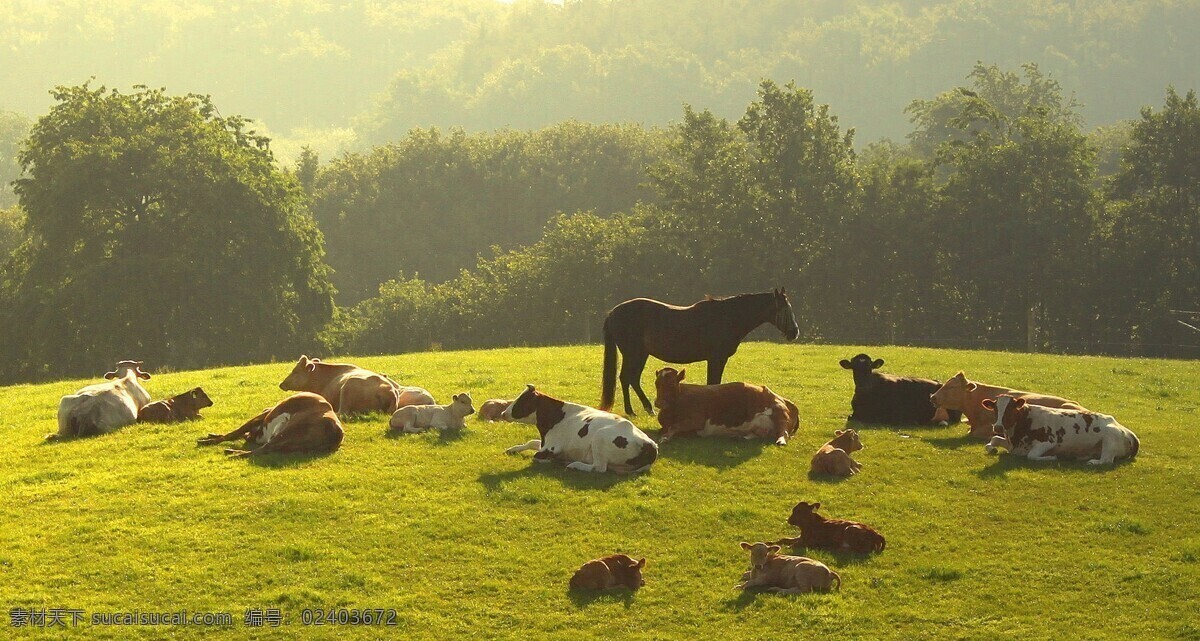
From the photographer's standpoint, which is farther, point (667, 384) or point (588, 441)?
point (667, 384)

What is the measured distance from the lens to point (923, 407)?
2170 cm

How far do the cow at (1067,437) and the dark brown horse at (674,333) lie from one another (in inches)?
176

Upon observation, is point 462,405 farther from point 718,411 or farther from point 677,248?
point 677,248

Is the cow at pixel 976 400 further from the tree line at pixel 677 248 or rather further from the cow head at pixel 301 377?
the tree line at pixel 677 248

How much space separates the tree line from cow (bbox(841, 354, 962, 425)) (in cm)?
2660

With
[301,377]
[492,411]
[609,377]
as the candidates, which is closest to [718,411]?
[609,377]

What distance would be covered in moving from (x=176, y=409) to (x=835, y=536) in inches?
452

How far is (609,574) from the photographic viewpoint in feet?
43.4

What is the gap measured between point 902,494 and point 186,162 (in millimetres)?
42059

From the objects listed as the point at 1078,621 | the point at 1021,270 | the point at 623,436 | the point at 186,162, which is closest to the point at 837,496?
the point at 623,436

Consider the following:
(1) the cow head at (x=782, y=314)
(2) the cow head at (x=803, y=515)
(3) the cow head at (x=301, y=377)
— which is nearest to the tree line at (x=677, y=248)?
(3) the cow head at (x=301, y=377)

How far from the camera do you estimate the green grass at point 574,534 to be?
1280cm

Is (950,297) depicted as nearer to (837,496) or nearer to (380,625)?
(837,496)

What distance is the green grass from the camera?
12805 mm
